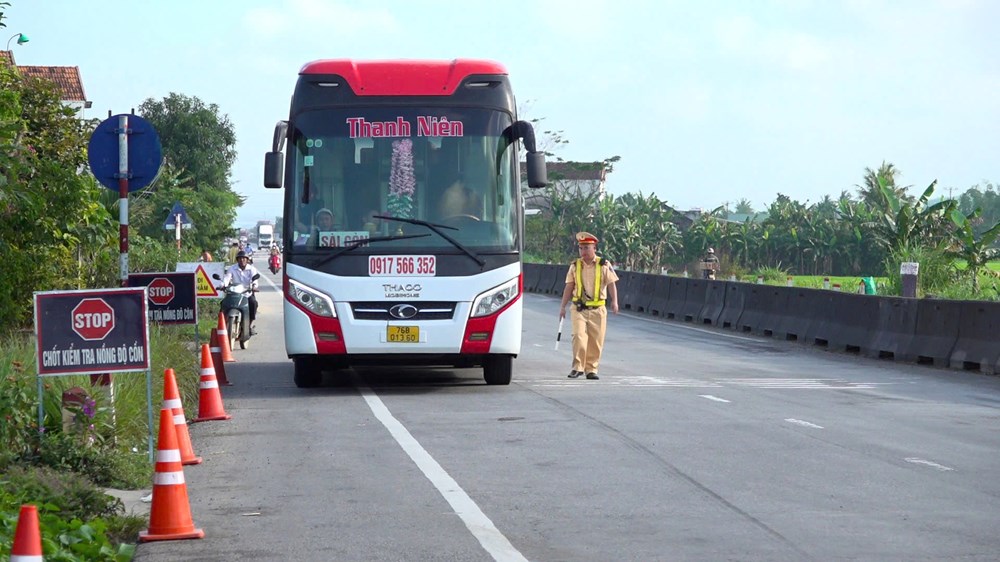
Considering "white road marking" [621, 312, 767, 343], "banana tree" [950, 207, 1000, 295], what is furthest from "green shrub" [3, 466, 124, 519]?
"banana tree" [950, 207, 1000, 295]

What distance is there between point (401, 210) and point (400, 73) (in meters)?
1.60

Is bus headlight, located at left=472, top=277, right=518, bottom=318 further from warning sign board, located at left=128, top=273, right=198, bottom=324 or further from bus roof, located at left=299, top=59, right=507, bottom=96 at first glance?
warning sign board, located at left=128, top=273, right=198, bottom=324

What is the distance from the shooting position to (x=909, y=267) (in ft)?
105

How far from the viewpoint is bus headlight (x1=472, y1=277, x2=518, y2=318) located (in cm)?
1569

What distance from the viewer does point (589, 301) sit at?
18.0 m

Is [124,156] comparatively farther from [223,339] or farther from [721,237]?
[721,237]

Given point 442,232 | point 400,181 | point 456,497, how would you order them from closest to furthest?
point 456,497
point 442,232
point 400,181

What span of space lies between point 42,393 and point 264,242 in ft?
530

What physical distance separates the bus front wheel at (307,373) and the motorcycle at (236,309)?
707cm

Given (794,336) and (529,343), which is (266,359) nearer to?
(529,343)

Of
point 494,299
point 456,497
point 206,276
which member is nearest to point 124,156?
point 494,299

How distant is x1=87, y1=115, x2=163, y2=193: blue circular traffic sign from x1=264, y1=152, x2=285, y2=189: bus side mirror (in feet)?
5.67

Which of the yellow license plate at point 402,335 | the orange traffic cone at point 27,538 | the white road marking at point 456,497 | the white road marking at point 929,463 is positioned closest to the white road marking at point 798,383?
the yellow license plate at point 402,335

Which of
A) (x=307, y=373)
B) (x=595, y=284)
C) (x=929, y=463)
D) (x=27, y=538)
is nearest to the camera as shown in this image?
(x=27, y=538)
